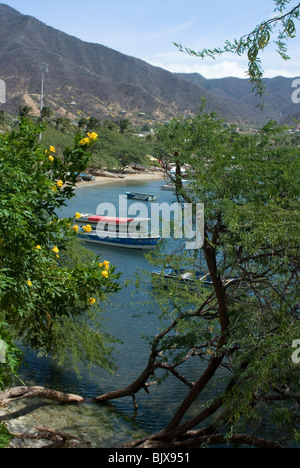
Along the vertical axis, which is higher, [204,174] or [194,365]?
[204,174]

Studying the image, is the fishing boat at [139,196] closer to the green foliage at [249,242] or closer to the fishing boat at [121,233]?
the fishing boat at [121,233]

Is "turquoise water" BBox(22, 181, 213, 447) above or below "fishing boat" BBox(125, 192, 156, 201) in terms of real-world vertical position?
below

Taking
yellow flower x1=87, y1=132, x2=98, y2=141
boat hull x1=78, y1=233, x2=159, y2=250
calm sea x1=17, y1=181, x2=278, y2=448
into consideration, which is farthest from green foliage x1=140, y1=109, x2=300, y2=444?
boat hull x1=78, y1=233, x2=159, y2=250

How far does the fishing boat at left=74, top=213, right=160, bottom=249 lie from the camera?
104 ft

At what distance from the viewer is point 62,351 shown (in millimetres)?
11688

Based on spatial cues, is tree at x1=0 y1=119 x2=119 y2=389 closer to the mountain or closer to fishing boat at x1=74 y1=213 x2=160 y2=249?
fishing boat at x1=74 y1=213 x2=160 y2=249

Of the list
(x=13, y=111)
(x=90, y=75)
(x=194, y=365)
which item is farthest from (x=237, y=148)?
(x=90, y=75)

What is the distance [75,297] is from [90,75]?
576ft

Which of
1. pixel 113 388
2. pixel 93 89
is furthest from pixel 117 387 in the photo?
pixel 93 89

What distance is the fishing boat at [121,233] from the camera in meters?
31.6

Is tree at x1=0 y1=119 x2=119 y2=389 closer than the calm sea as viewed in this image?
Yes

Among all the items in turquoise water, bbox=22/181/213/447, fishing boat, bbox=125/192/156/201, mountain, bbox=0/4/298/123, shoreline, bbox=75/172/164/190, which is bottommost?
turquoise water, bbox=22/181/213/447

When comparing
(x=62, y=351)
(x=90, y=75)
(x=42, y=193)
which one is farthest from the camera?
(x=90, y=75)
